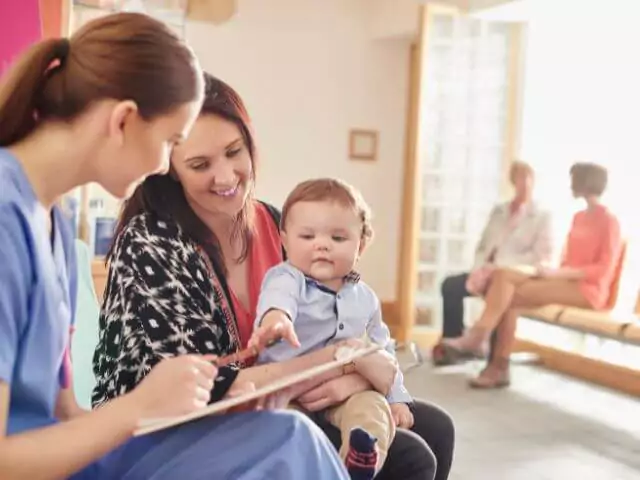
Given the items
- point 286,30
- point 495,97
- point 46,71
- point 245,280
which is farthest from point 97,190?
point 46,71

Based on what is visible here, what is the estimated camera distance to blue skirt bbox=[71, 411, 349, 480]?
3.09 feet

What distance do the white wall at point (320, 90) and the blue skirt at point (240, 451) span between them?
4.70 metres

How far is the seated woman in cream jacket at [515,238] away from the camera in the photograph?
15.1 ft

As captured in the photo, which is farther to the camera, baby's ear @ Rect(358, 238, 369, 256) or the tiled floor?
the tiled floor

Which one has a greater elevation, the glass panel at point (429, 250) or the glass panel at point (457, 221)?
the glass panel at point (457, 221)

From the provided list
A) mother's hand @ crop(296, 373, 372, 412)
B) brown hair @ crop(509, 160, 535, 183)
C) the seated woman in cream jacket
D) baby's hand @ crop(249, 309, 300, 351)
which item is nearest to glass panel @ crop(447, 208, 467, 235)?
the seated woman in cream jacket

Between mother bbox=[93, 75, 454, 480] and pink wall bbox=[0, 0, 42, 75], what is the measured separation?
0.70 m

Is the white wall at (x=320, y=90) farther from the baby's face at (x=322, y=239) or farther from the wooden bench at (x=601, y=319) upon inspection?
the baby's face at (x=322, y=239)

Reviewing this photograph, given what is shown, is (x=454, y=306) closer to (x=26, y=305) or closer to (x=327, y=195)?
(x=327, y=195)

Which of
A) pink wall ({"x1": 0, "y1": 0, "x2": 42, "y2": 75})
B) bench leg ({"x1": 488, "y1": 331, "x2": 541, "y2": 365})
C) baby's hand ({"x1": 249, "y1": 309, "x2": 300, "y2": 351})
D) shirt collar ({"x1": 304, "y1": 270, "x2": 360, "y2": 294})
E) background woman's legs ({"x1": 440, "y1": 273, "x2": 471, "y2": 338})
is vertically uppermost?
pink wall ({"x1": 0, "y1": 0, "x2": 42, "y2": 75})

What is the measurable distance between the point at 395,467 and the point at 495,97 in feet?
13.9

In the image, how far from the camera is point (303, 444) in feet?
3.15

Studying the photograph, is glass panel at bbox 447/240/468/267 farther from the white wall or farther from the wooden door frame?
the white wall

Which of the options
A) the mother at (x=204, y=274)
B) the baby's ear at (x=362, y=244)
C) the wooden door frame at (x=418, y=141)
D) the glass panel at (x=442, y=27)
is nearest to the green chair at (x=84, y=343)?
the mother at (x=204, y=274)
